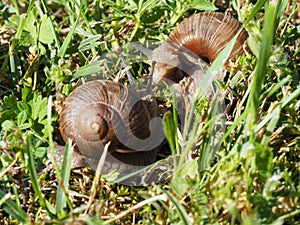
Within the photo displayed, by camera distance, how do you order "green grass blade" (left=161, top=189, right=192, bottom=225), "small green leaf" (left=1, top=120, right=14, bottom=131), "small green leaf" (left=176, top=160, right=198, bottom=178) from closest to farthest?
"green grass blade" (left=161, top=189, right=192, bottom=225)
"small green leaf" (left=176, top=160, right=198, bottom=178)
"small green leaf" (left=1, top=120, right=14, bottom=131)

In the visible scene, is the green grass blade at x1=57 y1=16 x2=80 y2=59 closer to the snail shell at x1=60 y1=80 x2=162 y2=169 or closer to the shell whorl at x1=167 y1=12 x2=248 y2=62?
the snail shell at x1=60 y1=80 x2=162 y2=169

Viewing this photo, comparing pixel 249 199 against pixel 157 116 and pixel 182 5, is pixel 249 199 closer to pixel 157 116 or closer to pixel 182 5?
pixel 157 116

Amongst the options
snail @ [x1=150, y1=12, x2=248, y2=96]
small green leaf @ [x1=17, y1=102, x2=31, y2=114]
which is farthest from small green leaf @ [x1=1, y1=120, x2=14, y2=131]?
snail @ [x1=150, y1=12, x2=248, y2=96]

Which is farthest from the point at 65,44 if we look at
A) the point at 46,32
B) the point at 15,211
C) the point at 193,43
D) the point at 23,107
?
the point at 15,211

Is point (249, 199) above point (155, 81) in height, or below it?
below

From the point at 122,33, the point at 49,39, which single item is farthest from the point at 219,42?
the point at 49,39

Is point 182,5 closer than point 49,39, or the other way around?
point 49,39

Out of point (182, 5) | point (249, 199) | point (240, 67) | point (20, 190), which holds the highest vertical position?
point (182, 5)
